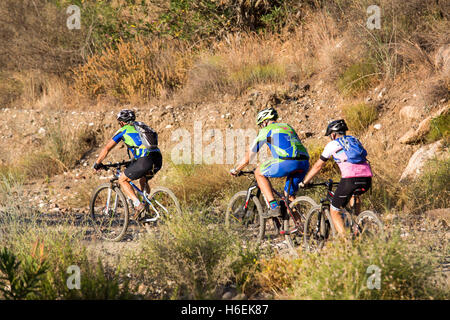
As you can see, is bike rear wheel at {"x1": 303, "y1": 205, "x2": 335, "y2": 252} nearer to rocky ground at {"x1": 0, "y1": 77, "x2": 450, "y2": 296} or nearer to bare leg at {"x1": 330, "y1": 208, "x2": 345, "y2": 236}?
bare leg at {"x1": 330, "y1": 208, "x2": 345, "y2": 236}

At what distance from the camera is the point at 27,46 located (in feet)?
49.9

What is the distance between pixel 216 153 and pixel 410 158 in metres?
3.99

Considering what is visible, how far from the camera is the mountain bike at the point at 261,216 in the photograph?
5.60 meters

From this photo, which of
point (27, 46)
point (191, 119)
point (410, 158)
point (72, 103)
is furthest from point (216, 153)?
point (27, 46)

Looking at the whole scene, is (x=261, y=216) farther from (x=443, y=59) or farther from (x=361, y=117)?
(x=443, y=59)

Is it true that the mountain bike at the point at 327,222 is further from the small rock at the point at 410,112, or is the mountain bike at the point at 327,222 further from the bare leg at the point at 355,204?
the small rock at the point at 410,112

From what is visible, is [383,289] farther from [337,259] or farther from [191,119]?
[191,119]

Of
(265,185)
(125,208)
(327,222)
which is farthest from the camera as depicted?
(125,208)

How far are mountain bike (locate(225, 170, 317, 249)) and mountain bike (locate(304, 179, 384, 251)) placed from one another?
0.41 feet

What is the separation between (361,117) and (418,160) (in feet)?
7.61

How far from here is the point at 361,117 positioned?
9.95 metres

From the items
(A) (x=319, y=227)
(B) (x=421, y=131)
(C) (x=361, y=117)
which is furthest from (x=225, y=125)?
(A) (x=319, y=227)

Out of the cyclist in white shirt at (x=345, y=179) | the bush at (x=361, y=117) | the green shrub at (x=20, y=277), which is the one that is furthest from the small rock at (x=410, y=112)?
the green shrub at (x=20, y=277)
